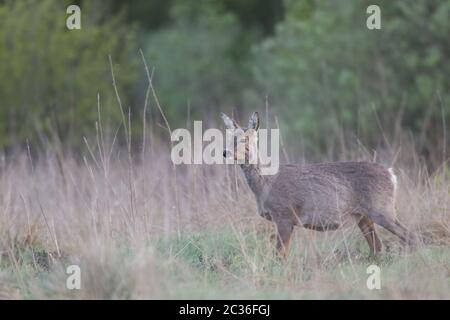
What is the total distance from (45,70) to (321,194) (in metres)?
15.1

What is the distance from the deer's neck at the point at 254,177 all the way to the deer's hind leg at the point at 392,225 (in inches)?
50.4

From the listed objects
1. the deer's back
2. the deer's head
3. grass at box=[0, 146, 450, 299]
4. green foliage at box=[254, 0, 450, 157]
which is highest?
green foliage at box=[254, 0, 450, 157]

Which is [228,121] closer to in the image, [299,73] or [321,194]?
[321,194]

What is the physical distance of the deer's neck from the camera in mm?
10047

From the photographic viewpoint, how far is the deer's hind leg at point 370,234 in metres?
9.79

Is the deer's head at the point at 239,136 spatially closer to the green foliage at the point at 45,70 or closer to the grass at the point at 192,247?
the grass at the point at 192,247

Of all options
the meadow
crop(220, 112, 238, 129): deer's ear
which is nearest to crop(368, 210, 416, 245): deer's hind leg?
the meadow

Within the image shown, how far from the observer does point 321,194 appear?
993 cm

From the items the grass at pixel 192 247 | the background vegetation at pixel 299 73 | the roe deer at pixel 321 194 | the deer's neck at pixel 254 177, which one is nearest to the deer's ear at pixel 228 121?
the roe deer at pixel 321 194

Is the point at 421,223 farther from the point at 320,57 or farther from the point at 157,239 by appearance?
the point at 320,57

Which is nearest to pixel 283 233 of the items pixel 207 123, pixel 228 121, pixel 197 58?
pixel 228 121

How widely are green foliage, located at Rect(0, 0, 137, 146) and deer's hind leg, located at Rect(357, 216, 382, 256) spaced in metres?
13.2

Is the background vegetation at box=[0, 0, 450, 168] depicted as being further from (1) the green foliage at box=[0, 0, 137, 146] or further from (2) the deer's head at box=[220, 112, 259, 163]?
(2) the deer's head at box=[220, 112, 259, 163]
